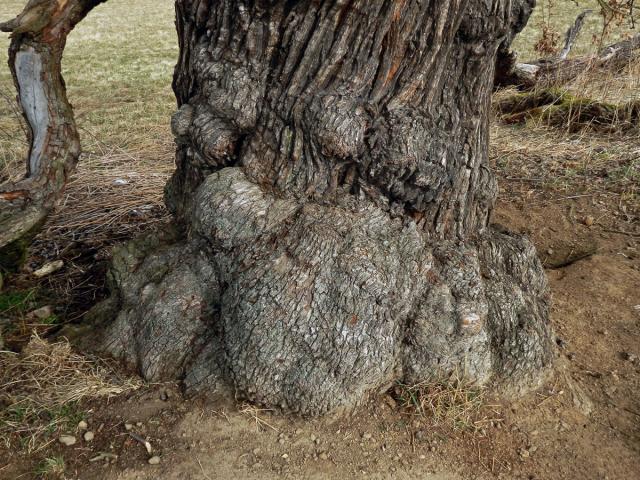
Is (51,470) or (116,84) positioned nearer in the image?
(51,470)

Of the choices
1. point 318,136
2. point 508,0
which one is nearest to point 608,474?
point 318,136

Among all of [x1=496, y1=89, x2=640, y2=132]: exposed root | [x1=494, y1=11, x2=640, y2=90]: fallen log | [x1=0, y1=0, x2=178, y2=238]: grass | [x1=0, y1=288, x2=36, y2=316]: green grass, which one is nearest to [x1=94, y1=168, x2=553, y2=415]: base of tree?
[x1=0, y1=288, x2=36, y2=316]: green grass

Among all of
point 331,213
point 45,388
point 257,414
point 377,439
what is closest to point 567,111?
point 331,213

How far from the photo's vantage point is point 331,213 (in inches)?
93.1

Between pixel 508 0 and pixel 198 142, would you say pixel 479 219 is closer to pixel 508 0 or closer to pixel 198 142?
pixel 508 0

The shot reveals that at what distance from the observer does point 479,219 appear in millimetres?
2686

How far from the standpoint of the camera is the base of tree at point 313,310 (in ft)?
7.32

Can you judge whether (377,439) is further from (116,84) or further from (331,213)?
(116,84)

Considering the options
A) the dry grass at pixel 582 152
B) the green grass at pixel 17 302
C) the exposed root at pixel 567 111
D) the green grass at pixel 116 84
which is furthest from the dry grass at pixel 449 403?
the exposed root at pixel 567 111

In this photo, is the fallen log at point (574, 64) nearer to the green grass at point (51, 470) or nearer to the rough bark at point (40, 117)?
the rough bark at point (40, 117)

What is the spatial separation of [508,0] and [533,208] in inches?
82.8

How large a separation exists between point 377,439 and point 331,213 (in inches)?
36.8

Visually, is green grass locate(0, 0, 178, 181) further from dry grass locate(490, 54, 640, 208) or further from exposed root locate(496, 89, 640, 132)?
exposed root locate(496, 89, 640, 132)

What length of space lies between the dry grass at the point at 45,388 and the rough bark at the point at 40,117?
0.46m
